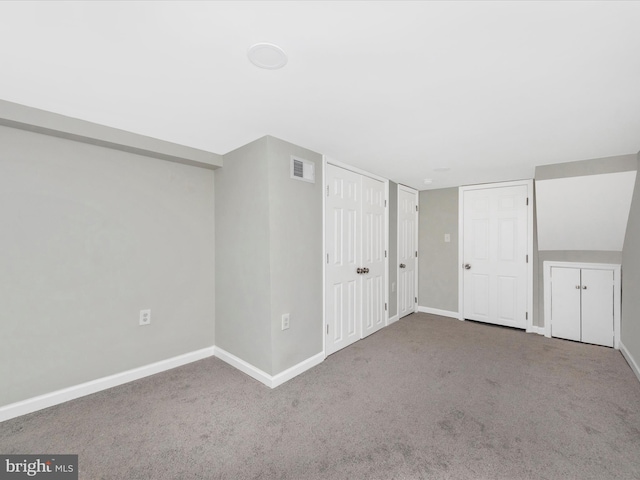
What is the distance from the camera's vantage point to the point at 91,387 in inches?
92.7

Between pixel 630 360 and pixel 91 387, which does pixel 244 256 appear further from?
pixel 630 360

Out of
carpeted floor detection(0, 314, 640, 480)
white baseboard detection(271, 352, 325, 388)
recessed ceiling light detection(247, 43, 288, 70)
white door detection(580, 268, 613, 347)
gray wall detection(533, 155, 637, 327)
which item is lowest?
carpeted floor detection(0, 314, 640, 480)

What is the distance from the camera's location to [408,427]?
1.96m

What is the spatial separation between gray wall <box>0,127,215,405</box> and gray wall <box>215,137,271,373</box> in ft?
0.76

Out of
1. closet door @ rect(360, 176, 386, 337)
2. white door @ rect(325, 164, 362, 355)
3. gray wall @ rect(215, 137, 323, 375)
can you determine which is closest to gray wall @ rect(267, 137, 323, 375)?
gray wall @ rect(215, 137, 323, 375)

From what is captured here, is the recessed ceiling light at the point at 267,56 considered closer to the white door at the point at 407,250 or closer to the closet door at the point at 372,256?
the closet door at the point at 372,256

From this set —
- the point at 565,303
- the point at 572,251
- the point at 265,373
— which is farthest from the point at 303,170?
the point at 565,303

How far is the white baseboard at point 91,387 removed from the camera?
2.04m

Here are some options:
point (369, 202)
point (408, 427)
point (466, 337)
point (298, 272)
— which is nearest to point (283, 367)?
point (298, 272)

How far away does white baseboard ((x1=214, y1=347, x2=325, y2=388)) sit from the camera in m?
2.51

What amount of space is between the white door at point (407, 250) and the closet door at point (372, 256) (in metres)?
0.59

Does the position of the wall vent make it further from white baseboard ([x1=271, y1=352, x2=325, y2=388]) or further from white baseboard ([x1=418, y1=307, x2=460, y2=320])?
white baseboard ([x1=418, y1=307, x2=460, y2=320])

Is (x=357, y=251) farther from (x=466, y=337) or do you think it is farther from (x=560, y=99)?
(x=560, y=99)

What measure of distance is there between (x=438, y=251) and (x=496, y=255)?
0.86 metres
